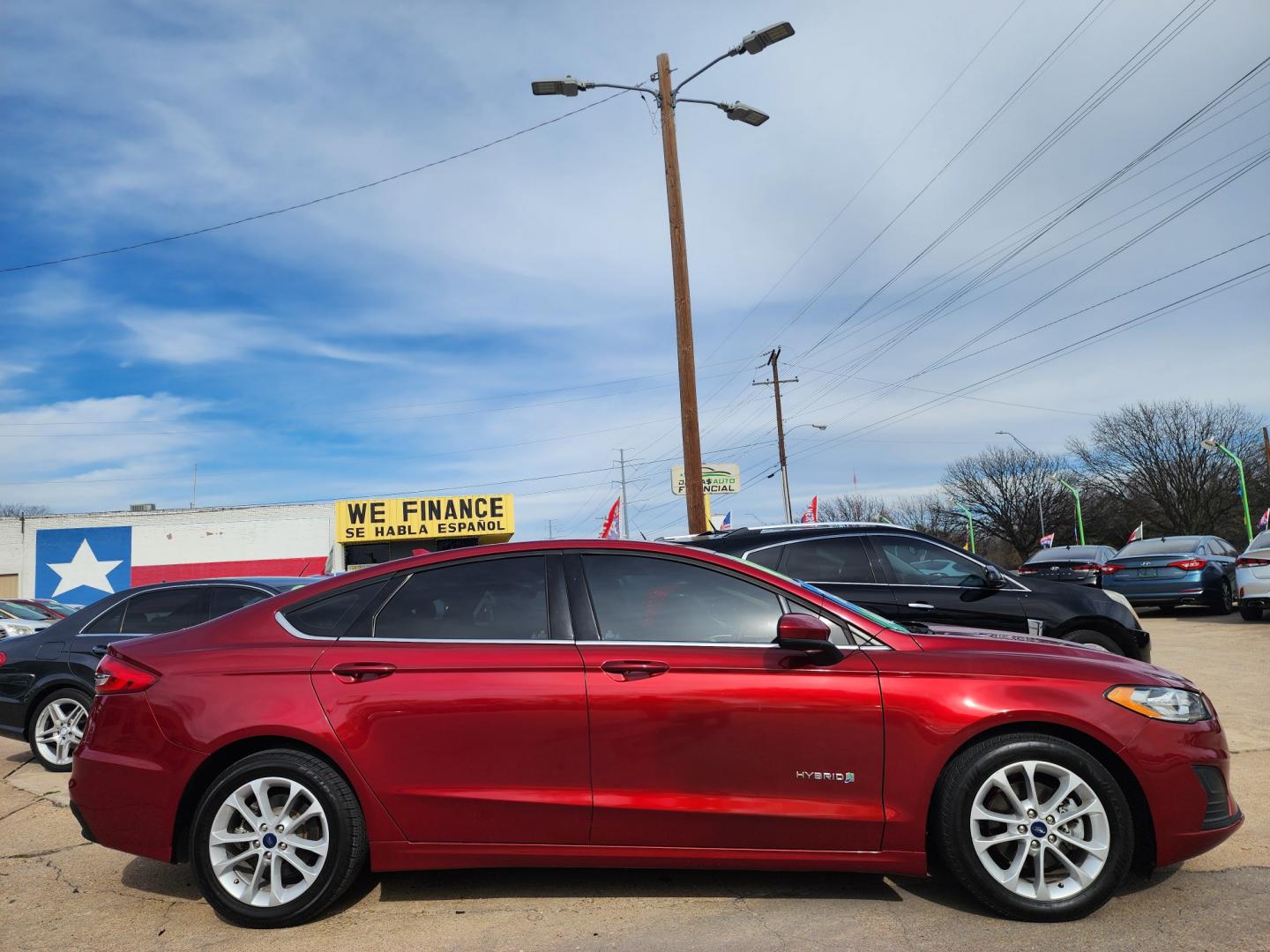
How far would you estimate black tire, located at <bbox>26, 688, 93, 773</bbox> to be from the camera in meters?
7.38

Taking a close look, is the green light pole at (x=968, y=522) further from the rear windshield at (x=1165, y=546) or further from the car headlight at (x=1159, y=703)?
the car headlight at (x=1159, y=703)

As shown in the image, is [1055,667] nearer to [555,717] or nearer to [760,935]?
[760,935]

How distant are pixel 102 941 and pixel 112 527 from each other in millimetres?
42577

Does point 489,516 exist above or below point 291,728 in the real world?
above

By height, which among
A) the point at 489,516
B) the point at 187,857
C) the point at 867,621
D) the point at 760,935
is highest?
the point at 489,516

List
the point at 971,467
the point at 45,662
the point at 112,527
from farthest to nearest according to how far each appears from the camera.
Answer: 1. the point at 971,467
2. the point at 112,527
3. the point at 45,662

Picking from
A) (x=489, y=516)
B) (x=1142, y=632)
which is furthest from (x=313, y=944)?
(x=489, y=516)

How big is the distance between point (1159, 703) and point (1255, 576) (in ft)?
42.0

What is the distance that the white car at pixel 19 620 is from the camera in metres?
15.0

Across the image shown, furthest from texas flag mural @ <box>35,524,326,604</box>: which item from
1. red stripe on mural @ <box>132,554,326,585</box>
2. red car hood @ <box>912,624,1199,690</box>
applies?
red car hood @ <box>912,624,1199,690</box>

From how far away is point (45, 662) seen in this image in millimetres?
7379

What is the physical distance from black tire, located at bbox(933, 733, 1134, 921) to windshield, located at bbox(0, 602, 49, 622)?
1676 cm

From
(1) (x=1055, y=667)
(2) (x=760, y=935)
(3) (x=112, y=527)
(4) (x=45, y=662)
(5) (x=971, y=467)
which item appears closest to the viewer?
(2) (x=760, y=935)

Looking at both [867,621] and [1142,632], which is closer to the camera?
[867,621]
